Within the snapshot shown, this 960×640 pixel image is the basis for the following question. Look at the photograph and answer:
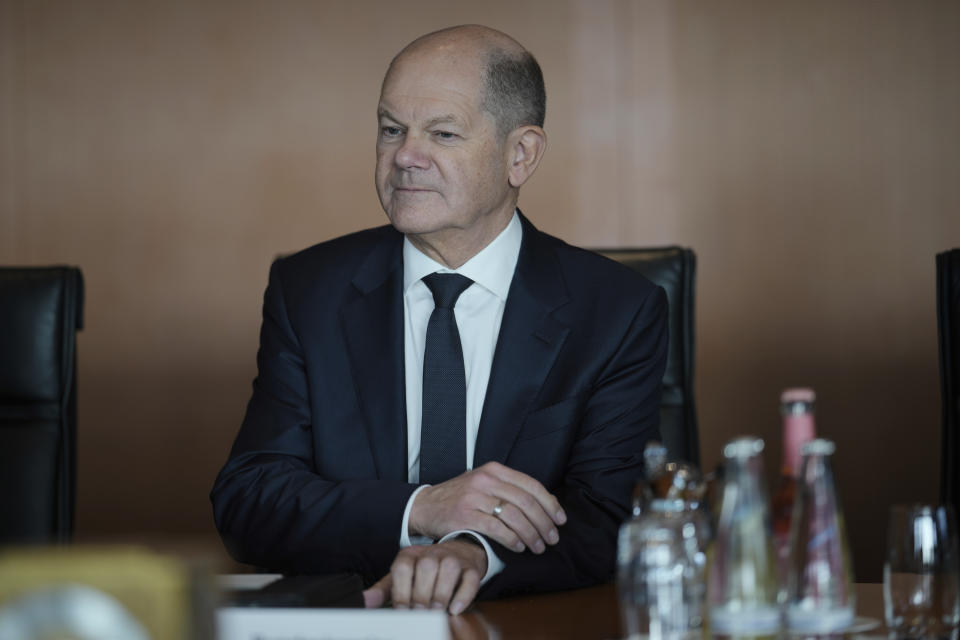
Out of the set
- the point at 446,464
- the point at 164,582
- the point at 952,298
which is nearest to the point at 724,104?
the point at 952,298

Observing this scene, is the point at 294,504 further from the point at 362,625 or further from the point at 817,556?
the point at 817,556

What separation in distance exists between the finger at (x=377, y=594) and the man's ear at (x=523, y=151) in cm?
99

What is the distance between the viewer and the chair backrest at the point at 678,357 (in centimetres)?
235

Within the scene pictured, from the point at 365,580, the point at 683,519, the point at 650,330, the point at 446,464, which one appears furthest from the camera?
the point at 650,330

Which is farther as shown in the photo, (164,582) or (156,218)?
(156,218)

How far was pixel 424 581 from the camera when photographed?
146cm

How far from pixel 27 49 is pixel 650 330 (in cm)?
296

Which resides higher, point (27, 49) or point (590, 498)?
point (27, 49)

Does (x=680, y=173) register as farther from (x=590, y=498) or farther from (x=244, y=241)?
(x=590, y=498)

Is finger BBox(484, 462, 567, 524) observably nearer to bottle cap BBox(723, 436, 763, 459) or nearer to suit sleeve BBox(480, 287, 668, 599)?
suit sleeve BBox(480, 287, 668, 599)

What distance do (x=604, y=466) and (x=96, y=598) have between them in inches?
56.0

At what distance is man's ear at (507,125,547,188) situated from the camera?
225 cm

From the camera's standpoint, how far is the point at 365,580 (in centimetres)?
180

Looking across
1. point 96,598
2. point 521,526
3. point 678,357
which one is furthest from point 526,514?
point 96,598
